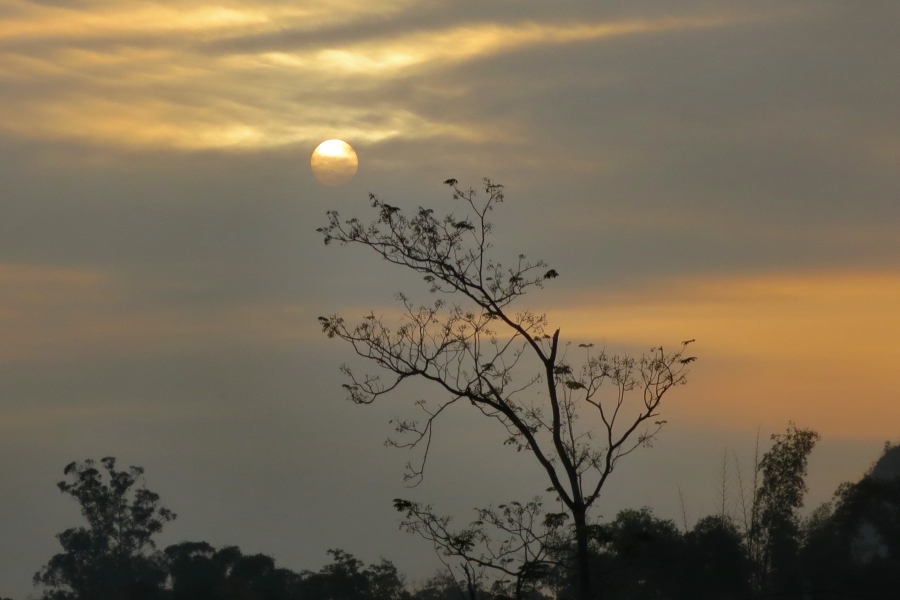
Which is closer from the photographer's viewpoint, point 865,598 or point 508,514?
point 508,514

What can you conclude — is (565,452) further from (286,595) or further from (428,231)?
(286,595)

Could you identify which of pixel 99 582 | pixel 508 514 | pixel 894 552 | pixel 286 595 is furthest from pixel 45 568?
pixel 508 514

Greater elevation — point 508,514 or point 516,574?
point 508,514

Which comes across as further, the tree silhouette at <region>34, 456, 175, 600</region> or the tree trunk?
the tree silhouette at <region>34, 456, 175, 600</region>

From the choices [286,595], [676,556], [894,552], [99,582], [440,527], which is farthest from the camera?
[99,582]

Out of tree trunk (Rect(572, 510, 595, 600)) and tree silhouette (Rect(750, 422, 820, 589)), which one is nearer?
tree trunk (Rect(572, 510, 595, 600))

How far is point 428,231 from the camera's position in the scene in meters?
20.9

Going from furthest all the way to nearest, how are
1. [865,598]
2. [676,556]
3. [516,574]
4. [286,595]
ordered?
1. [286,595]
2. [676,556]
3. [865,598]
4. [516,574]

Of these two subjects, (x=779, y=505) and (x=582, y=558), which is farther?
(x=779, y=505)

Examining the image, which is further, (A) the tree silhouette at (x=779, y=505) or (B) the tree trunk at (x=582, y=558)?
(A) the tree silhouette at (x=779, y=505)

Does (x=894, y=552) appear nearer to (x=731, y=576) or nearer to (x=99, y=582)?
(x=731, y=576)

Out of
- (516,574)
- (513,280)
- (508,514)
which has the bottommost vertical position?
(516,574)

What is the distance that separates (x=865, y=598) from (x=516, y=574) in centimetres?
2812

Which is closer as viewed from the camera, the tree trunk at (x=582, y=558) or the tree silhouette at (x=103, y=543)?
the tree trunk at (x=582, y=558)
